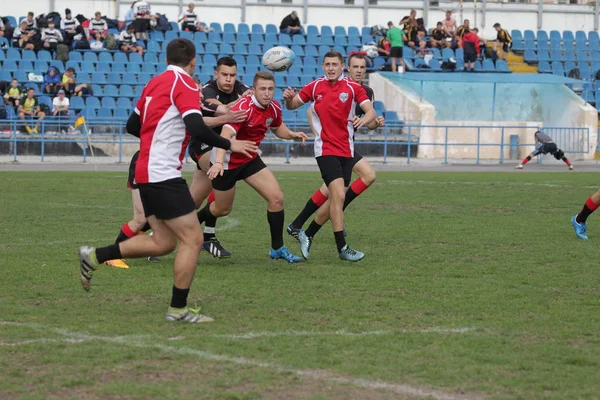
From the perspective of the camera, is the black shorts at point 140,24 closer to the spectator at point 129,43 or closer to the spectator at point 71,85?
the spectator at point 129,43

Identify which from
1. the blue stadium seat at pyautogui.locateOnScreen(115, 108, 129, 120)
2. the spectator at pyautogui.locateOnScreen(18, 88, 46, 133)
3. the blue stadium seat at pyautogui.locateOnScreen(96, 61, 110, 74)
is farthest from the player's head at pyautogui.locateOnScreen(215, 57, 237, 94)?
the blue stadium seat at pyautogui.locateOnScreen(96, 61, 110, 74)

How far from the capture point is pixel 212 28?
3419 cm

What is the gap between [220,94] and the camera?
10.2 meters

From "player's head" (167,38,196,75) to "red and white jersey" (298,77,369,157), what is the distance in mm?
3374

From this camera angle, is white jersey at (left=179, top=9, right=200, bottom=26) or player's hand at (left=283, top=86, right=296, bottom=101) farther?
white jersey at (left=179, top=9, right=200, bottom=26)

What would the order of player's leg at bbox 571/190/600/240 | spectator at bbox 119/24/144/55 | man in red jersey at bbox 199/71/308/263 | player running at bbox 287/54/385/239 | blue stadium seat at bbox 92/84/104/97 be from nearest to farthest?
man in red jersey at bbox 199/71/308/263 → player running at bbox 287/54/385/239 → player's leg at bbox 571/190/600/240 → blue stadium seat at bbox 92/84/104/97 → spectator at bbox 119/24/144/55

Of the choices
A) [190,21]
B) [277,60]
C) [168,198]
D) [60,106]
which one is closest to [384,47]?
[190,21]

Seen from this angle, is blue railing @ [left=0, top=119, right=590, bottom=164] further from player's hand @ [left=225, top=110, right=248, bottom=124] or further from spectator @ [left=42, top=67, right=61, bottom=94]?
player's hand @ [left=225, top=110, right=248, bottom=124]

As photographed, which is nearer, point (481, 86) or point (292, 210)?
point (292, 210)

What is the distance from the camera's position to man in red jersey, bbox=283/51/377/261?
33.0ft

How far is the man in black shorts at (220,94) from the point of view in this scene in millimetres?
9852

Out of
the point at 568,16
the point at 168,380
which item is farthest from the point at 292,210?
the point at 568,16

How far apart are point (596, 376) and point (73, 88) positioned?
83.0ft

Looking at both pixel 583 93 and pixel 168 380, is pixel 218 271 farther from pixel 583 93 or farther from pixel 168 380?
pixel 583 93
